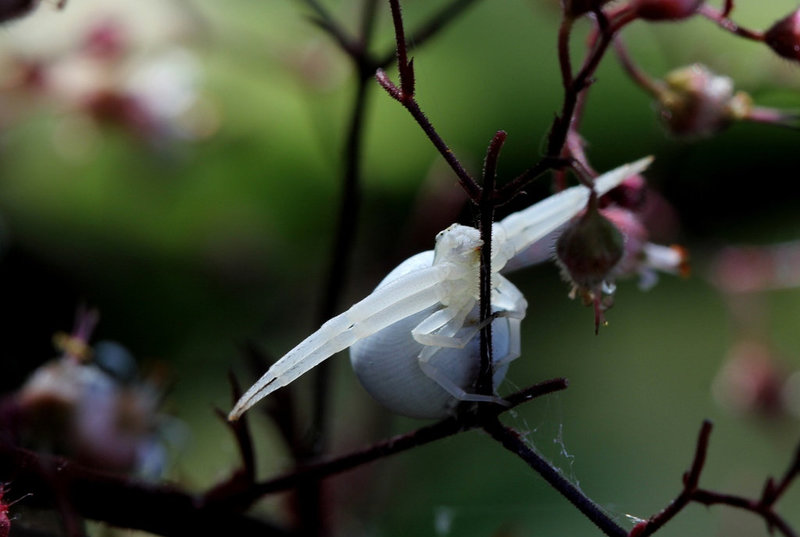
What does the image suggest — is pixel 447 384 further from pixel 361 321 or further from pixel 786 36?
pixel 786 36

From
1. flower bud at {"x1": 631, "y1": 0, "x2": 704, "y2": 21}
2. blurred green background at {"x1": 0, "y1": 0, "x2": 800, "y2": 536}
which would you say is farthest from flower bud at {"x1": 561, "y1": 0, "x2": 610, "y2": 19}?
blurred green background at {"x1": 0, "y1": 0, "x2": 800, "y2": 536}

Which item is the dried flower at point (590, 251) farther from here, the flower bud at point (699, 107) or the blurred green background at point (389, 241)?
the blurred green background at point (389, 241)

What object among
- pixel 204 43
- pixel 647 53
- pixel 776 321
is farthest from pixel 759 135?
pixel 204 43

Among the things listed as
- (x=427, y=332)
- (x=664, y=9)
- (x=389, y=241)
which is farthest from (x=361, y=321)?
(x=389, y=241)

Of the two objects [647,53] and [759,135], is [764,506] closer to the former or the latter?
[647,53]

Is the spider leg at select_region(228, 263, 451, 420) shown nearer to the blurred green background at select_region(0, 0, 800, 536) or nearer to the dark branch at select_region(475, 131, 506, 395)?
the dark branch at select_region(475, 131, 506, 395)
